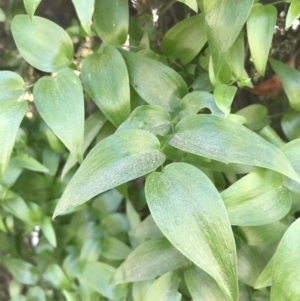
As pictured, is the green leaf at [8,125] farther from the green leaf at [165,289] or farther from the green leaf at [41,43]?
the green leaf at [165,289]

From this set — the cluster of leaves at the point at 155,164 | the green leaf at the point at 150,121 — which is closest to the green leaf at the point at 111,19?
the cluster of leaves at the point at 155,164

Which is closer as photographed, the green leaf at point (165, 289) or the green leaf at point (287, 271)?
the green leaf at point (287, 271)

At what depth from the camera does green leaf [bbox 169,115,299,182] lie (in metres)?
0.32

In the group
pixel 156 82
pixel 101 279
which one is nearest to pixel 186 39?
pixel 156 82

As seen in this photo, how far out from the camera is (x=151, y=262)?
46 cm

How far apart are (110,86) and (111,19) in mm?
85

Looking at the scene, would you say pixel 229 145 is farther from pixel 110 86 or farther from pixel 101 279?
pixel 101 279

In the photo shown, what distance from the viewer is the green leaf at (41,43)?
0.43 metres

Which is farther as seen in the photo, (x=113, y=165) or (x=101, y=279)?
(x=101, y=279)

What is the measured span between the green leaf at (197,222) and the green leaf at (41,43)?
0.20 metres

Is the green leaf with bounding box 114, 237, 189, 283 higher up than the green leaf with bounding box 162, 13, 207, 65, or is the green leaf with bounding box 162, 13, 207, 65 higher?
the green leaf with bounding box 162, 13, 207, 65

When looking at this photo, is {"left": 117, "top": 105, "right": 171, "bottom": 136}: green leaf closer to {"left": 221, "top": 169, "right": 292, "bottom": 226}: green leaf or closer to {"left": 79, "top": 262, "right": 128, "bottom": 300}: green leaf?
{"left": 221, "top": 169, "right": 292, "bottom": 226}: green leaf

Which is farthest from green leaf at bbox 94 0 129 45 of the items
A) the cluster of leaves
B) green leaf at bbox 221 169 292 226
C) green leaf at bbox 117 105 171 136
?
green leaf at bbox 221 169 292 226

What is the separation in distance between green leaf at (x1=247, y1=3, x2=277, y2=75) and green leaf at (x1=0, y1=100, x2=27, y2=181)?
215 millimetres
